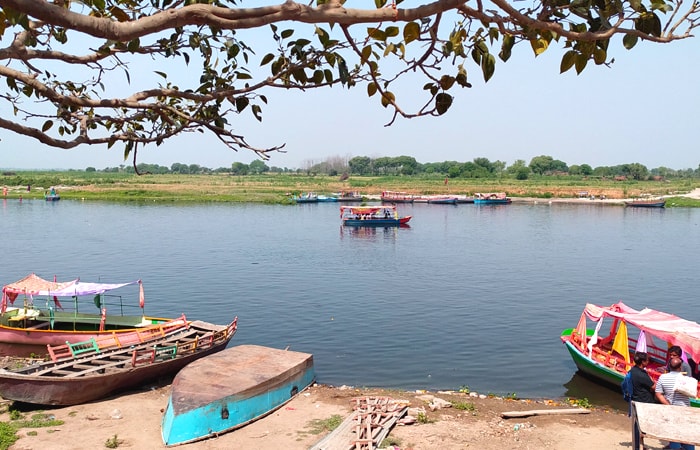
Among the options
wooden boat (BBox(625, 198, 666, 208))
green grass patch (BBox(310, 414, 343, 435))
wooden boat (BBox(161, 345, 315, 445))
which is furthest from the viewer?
wooden boat (BBox(625, 198, 666, 208))

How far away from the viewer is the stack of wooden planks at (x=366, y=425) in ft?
35.4

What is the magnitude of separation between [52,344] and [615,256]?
31705mm

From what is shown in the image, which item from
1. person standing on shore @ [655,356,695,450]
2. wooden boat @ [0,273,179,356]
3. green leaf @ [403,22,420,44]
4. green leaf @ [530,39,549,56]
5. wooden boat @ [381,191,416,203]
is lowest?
wooden boat @ [0,273,179,356]

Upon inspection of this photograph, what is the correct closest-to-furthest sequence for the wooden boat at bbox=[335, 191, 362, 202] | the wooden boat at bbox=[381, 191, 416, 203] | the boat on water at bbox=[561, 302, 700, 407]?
the boat on water at bbox=[561, 302, 700, 407]
the wooden boat at bbox=[381, 191, 416, 203]
the wooden boat at bbox=[335, 191, 362, 202]

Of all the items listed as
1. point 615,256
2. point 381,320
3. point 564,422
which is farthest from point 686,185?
point 564,422

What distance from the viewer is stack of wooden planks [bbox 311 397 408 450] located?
1078 centimetres

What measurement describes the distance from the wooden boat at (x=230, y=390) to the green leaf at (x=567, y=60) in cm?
970

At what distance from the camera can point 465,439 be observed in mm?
12047

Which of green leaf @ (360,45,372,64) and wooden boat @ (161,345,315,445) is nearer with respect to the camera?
green leaf @ (360,45,372,64)

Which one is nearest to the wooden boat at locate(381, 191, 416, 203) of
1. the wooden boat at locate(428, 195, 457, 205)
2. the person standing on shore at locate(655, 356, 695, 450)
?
the wooden boat at locate(428, 195, 457, 205)

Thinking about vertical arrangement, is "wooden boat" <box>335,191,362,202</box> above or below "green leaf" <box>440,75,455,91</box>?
below

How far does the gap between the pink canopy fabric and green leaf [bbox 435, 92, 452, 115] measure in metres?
12.1

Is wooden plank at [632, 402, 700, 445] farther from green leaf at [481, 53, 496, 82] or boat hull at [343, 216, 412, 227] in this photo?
boat hull at [343, 216, 412, 227]

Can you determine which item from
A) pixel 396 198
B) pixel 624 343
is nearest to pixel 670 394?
pixel 624 343
